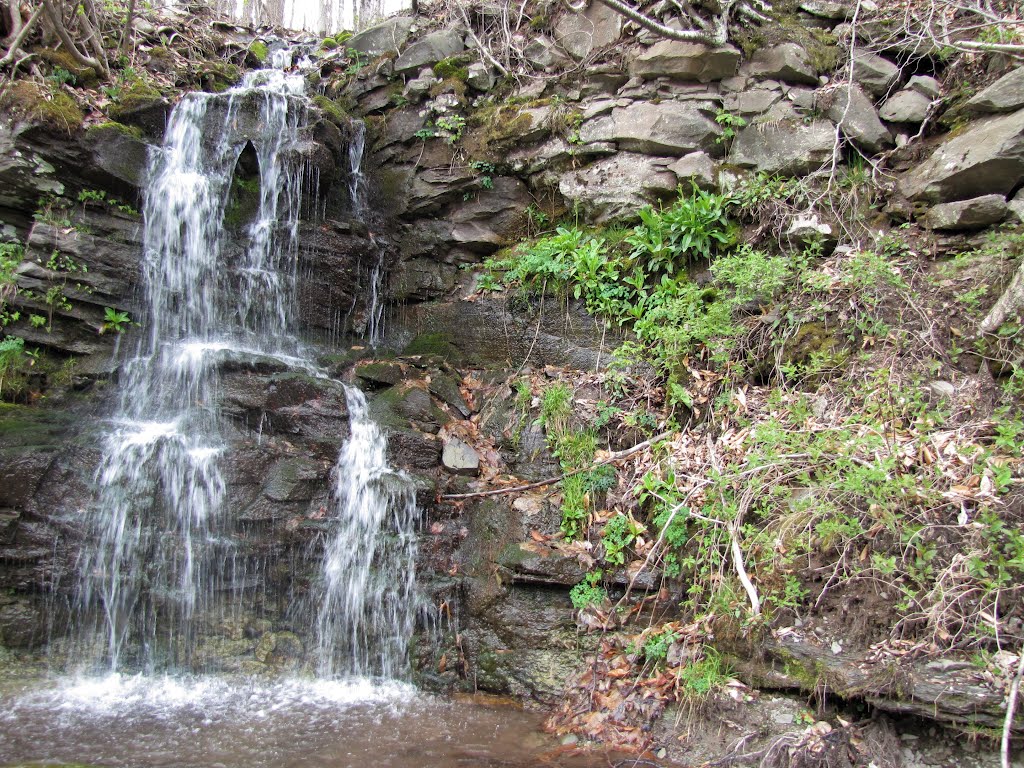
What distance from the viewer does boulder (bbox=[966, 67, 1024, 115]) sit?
5.68m

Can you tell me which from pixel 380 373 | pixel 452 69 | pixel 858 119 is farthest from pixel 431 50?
pixel 858 119

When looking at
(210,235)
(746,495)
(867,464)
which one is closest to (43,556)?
(210,235)

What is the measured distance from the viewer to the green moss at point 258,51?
35.3 ft

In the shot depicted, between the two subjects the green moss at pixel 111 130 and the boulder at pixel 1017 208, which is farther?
the green moss at pixel 111 130

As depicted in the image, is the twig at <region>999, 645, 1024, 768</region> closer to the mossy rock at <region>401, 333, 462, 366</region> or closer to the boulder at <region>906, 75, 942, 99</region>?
the mossy rock at <region>401, 333, 462, 366</region>

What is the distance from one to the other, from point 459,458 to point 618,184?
373cm

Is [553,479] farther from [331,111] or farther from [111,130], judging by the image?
[111,130]

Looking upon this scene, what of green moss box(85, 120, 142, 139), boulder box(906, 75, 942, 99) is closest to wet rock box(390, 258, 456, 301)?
green moss box(85, 120, 142, 139)

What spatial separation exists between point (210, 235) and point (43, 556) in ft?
14.2

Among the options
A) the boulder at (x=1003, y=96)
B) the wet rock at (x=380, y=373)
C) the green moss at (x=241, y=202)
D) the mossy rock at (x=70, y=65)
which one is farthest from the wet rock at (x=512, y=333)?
the mossy rock at (x=70, y=65)

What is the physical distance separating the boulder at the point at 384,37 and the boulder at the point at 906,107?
6.88 m

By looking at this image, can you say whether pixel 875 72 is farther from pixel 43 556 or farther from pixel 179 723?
pixel 43 556

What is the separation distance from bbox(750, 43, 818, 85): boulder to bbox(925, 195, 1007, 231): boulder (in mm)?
2319

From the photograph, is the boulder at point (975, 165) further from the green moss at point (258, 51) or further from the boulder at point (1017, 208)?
the green moss at point (258, 51)
